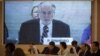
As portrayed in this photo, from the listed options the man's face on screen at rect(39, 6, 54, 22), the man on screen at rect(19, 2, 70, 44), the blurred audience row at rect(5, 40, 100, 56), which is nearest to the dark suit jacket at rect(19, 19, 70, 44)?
the man on screen at rect(19, 2, 70, 44)

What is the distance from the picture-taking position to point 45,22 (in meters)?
15.8

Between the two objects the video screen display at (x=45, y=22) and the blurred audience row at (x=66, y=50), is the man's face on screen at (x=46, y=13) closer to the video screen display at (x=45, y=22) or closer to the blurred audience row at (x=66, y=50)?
the video screen display at (x=45, y=22)

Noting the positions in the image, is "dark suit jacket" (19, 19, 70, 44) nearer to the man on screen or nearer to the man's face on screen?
the man on screen

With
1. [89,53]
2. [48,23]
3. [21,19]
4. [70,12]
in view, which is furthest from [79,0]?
[89,53]

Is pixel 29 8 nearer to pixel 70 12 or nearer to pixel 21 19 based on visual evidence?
pixel 21 19

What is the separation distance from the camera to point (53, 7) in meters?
15.8

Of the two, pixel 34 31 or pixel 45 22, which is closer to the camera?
pixel 45 22

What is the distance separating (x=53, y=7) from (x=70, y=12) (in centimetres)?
77

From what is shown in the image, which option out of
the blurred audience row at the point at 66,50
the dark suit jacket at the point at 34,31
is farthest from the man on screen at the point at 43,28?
the blurred audience row at the point at 66,50

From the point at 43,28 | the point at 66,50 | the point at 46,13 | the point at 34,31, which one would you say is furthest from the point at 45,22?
the point at 66,50

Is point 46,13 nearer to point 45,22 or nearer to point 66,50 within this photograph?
point 45,22

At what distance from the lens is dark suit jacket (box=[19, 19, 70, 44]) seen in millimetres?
15727

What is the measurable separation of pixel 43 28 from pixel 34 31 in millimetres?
433

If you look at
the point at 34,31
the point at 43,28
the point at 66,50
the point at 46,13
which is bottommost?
the point at 66,50
